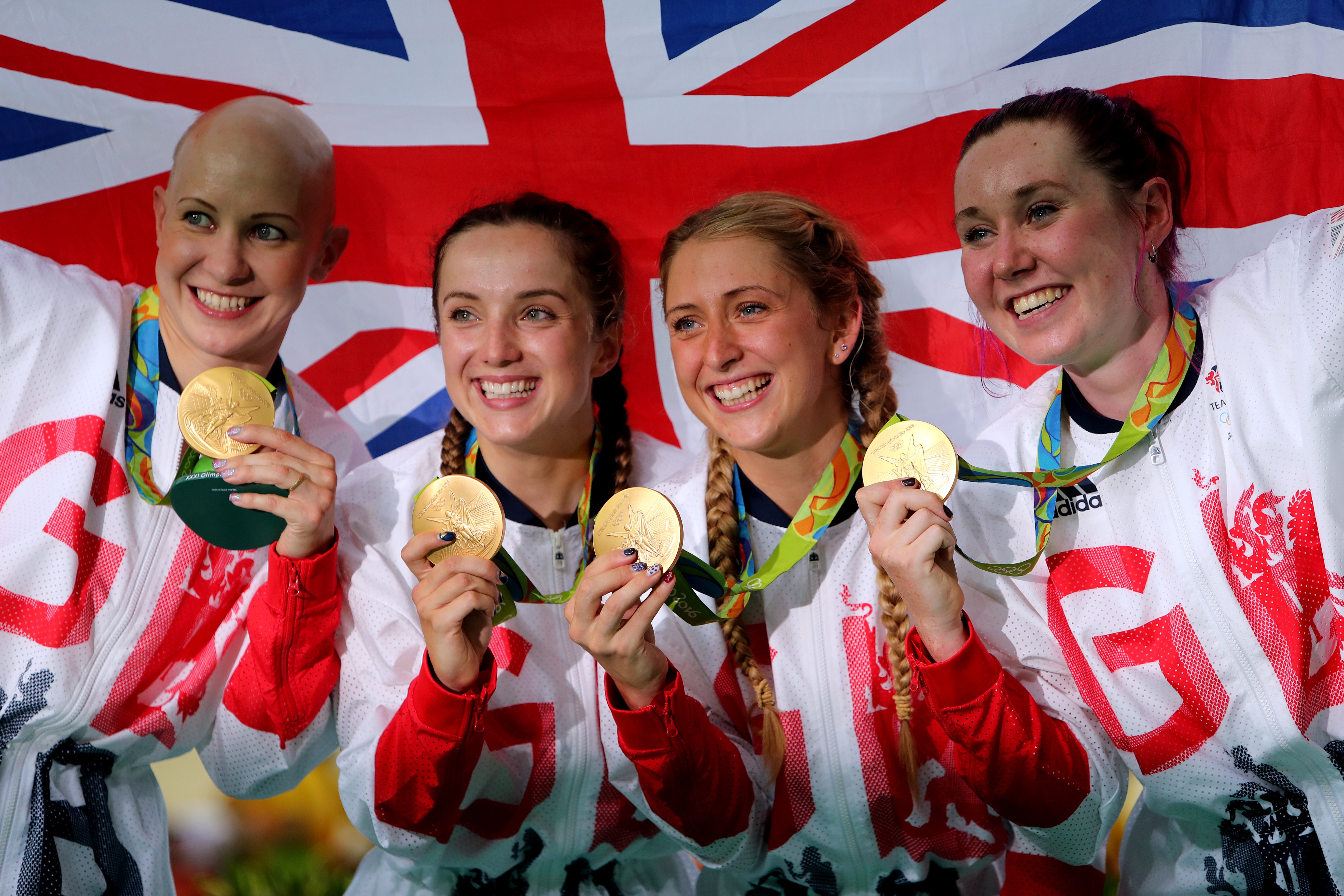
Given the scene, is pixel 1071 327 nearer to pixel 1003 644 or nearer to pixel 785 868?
pixel 1003 644

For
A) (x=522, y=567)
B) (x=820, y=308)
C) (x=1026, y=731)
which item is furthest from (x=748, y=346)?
(x=1026, y=731)

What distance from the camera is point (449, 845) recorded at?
2.71 metres

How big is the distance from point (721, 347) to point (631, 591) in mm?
693

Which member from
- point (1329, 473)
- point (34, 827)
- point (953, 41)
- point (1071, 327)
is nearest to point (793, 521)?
point (1071, 327)

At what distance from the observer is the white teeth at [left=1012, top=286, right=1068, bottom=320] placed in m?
2.50

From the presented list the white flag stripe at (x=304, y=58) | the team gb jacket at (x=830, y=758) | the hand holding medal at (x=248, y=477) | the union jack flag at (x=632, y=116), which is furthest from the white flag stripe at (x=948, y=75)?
the hand holding medal at (x=248, y=477)

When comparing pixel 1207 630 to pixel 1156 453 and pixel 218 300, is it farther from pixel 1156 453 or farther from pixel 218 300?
pixel 218 300

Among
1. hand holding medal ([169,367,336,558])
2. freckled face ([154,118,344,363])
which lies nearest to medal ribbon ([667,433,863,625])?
hand holding medal ([169,367,336,558])

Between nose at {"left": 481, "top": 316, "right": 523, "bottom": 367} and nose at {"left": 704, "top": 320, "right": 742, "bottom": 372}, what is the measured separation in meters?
0.50

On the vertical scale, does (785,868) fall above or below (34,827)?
below

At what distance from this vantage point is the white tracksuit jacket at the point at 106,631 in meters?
2.63

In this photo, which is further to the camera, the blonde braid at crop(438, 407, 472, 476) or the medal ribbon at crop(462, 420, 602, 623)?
the blonde braid at crop(438, 407, 472, 476)

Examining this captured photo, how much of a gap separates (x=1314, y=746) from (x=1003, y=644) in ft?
2.28

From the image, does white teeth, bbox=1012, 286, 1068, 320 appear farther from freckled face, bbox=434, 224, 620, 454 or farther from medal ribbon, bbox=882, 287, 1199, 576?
freckled face, bbox=434, 224, 620, 454
